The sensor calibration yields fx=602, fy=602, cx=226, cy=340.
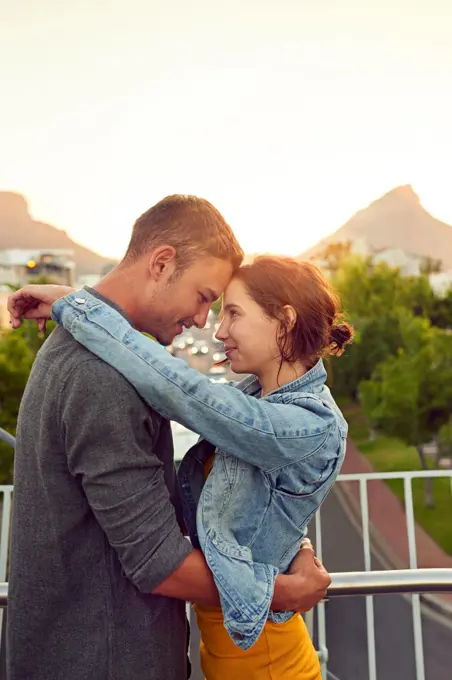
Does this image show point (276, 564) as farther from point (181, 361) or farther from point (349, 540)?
point (349, 540)

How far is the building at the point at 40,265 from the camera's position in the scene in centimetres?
7169

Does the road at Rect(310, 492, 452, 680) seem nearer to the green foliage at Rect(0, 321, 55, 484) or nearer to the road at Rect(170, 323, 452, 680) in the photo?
the road at Rect(170, 323, 452, 680)

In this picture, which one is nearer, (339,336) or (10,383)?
(339,336)

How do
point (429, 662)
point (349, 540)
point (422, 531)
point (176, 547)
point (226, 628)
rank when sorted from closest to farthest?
point (176, 547) < point (226, 628) < point (429, 662) < point (349, 540) < point (422, 531)

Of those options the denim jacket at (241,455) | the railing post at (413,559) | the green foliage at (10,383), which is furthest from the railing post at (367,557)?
the green foliage at (10,383)

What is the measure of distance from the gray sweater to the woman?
83 mm

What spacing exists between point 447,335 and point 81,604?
67.7 feet

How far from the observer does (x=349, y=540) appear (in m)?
15.3

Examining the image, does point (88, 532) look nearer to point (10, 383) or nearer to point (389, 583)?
point (389, 583)

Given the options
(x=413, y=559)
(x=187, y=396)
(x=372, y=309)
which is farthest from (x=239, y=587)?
(x=372, y=309)

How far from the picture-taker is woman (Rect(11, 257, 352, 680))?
1.28m

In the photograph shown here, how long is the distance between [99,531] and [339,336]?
864 millimetres

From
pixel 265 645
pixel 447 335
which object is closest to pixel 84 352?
pixel 265 645

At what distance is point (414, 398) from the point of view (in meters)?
16.6
